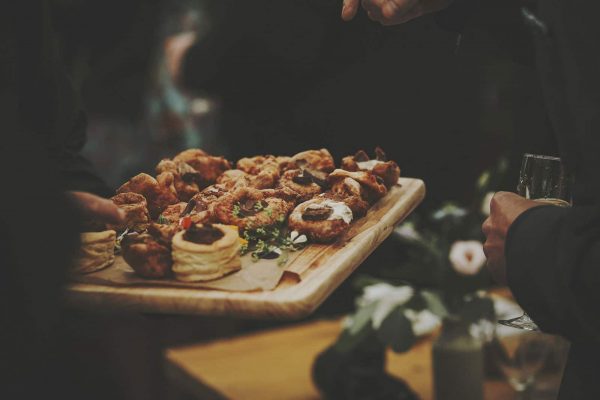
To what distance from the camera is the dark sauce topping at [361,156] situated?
2300mm

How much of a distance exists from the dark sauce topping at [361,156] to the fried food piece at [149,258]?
2.82ft

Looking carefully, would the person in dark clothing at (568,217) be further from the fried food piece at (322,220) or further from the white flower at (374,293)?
the white flower at (374,293)

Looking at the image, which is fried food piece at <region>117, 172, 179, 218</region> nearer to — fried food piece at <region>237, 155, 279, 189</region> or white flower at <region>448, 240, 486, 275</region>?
fried food piece at <region>237, 155, 279, 189</region>

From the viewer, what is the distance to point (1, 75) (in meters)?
1.08

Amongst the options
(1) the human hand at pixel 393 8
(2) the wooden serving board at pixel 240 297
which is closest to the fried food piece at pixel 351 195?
(2) the wooden serving board at pixel 240 297

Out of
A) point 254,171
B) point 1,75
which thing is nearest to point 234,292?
point 1,75

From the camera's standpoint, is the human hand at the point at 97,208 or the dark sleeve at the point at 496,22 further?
the dark sleeve at the point at 496,22

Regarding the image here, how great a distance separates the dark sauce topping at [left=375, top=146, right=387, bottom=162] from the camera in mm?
2311

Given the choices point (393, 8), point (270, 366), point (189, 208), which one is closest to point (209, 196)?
point (189, 208)

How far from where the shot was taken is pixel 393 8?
1.56m

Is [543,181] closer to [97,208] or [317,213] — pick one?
[317,213]

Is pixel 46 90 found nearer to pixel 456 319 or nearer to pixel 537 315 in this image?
pixel 537 315

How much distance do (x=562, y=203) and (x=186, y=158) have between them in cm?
114

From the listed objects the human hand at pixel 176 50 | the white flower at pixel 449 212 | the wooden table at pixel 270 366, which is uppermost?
the human hand at pixel 176 50
